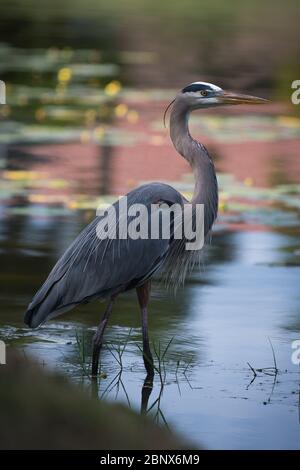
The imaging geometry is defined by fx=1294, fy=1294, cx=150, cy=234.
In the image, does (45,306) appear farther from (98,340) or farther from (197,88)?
(197,88)

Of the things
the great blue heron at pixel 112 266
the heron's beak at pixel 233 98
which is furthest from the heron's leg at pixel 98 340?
the heron's beak at pixel 233 98

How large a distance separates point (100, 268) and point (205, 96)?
1.17 metres

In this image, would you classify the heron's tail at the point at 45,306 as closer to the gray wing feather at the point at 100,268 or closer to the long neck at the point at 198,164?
the gray wing feather at the point at 100,268

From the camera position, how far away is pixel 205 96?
23.3 feet

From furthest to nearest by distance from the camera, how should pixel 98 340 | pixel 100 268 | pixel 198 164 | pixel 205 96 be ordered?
pixel 205 96
pixel 198 164
pixel 100 268
pixel 98 340

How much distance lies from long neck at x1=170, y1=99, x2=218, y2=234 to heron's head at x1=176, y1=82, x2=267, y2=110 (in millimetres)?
46

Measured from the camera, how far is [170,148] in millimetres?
13977

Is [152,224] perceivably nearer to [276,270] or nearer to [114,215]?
[114,215]

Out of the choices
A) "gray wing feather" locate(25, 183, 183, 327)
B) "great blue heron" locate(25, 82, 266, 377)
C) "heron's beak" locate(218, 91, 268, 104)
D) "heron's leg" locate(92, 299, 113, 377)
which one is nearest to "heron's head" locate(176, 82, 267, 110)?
"heron's beak" locate(218, 91, 268, 104)

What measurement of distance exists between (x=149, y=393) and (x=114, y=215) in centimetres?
94

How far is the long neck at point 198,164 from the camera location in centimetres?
699

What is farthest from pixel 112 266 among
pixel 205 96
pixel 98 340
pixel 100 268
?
pixel 205 96

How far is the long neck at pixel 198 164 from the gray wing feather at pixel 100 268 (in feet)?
0.83

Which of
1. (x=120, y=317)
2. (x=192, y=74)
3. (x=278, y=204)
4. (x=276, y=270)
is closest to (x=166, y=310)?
(x=120, y=317)
